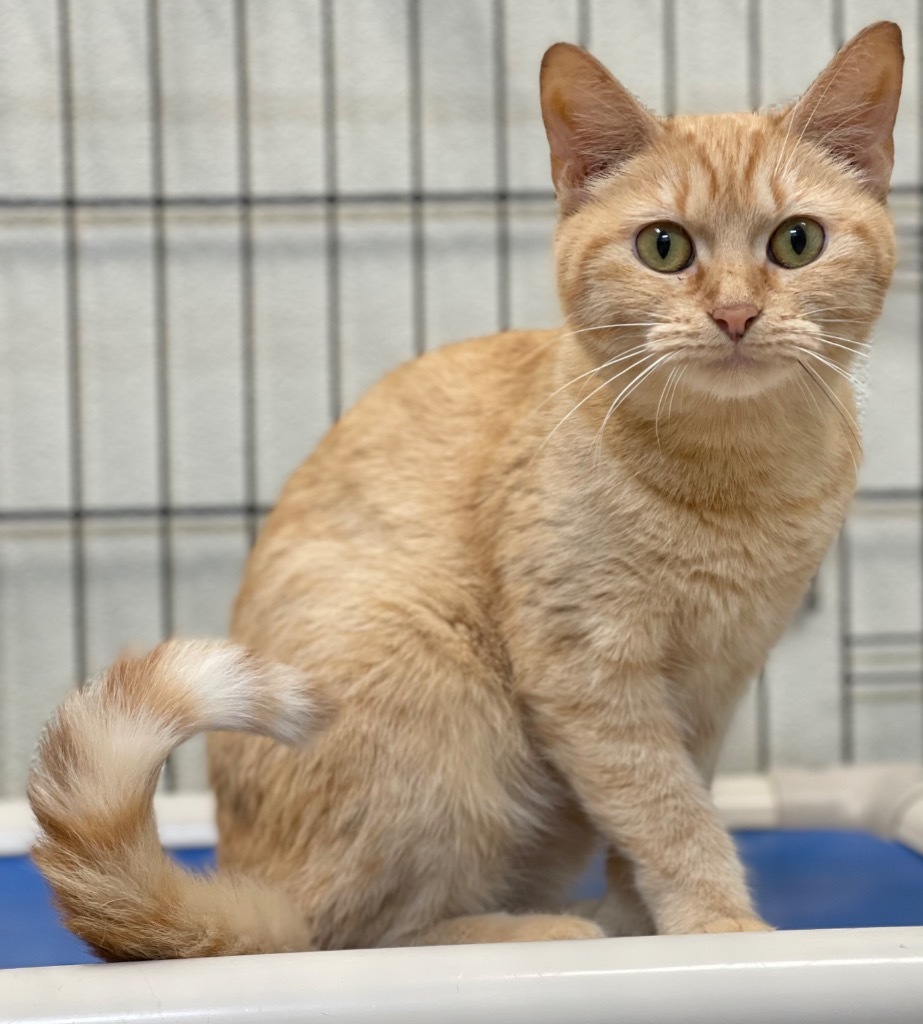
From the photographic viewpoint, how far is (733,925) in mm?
983

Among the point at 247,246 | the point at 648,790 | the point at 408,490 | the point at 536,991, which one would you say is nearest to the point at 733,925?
the point at 648,790

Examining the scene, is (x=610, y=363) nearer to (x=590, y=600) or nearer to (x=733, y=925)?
(x=590, y=600)

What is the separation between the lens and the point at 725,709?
3.83 feet

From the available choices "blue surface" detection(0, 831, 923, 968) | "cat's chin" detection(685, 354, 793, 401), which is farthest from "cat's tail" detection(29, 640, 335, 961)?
"cat's chin" detection(685, 354, 793, 401)

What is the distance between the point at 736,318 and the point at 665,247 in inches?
4.8

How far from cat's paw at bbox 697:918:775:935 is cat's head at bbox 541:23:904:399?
1.43 ft

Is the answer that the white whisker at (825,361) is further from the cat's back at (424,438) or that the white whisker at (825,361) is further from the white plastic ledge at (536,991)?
the white plastic ledge at (536,991)

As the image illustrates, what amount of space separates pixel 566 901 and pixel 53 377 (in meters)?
1.18

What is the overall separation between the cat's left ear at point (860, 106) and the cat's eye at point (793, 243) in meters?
0.10

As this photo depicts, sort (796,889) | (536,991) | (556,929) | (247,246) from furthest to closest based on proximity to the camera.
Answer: (247,246), (796,889), (556,929), (536,991)

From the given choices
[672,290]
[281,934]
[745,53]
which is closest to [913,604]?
[745,53]

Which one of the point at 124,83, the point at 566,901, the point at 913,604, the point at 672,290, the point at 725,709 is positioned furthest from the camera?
the point at 913,604

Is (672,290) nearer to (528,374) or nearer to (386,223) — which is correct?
(528,374)

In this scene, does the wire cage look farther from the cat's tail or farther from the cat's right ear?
the cat's tail
